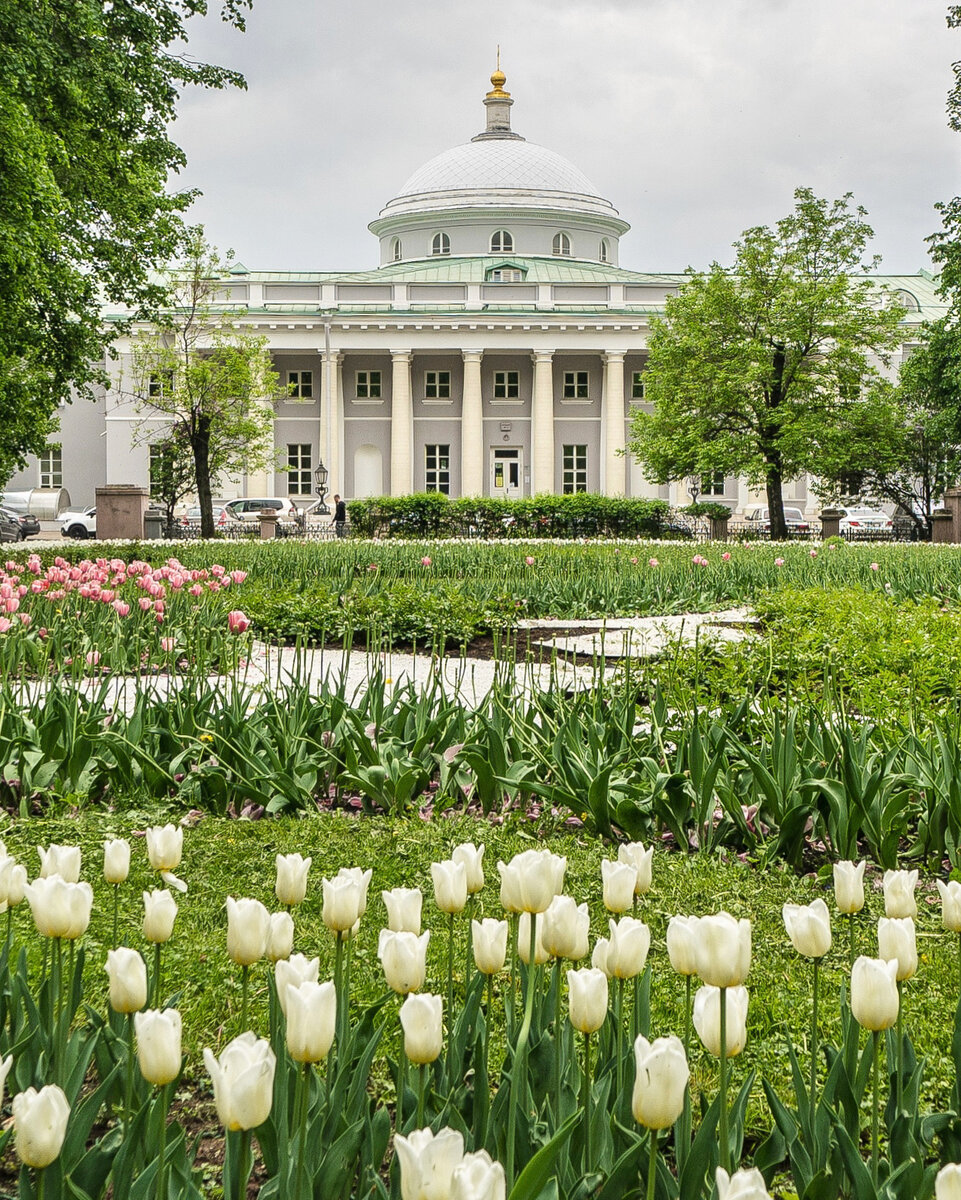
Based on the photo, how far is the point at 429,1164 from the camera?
1.10 meters

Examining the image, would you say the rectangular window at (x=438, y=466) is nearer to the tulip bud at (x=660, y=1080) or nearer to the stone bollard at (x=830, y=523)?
the stone bollard at (x=830, y=523)

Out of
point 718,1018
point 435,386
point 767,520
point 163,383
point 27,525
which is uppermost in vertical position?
point 435,386

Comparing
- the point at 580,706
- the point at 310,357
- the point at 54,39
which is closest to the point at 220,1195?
the point at 580,706

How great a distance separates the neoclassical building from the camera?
5222 centimetres

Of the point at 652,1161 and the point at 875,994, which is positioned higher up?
the point at 875,994

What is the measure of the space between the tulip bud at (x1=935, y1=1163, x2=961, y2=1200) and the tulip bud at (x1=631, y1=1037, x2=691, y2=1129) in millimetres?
267

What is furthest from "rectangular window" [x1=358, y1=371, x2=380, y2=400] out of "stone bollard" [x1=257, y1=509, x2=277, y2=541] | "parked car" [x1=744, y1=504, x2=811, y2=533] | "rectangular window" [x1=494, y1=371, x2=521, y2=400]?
"stone bollard" [x1=257, y1=509, x2=277, y2=541]

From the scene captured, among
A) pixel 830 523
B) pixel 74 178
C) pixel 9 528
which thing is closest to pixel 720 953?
pixel 74 178

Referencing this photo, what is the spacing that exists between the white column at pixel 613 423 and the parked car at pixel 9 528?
26.1 meters

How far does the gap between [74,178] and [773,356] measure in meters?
22.1

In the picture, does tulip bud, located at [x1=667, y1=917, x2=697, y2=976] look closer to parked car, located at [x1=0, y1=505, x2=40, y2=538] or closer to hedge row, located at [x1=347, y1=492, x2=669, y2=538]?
hedge row, located at [x1=347, y1=492, x2=669, y2=538]

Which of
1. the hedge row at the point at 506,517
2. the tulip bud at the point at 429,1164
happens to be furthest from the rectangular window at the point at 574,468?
the tulip bud at the point at 429,1164

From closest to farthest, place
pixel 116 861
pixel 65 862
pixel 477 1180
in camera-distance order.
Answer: pixel 477 1180 < pixel 65 862 < pixel 116 861

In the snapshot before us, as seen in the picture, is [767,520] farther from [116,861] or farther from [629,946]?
[629,946]
